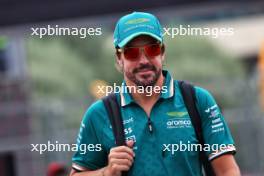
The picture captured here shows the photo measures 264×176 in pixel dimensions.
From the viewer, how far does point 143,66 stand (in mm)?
4312

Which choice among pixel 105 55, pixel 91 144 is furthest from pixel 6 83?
pixel 105 55

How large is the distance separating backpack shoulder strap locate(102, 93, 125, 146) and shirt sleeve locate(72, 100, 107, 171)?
0.05 metres

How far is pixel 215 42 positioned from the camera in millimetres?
44594

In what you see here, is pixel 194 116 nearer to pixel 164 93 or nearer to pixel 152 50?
pixel 164 93

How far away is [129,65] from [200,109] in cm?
38

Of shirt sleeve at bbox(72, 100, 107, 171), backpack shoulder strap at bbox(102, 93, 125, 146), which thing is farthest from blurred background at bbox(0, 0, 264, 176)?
backpack shoulder strap at bbox(102, 93, 125, 146)

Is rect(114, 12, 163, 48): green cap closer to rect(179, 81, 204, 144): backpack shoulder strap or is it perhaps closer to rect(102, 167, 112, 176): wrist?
rect(179, 81, 204, 144): backpack shoulder strap

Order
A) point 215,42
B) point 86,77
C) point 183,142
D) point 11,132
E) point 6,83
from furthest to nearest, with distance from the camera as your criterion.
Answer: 1. point 215,42
2. point 86,77
3. point 6,83
4. point 11,132
5. point 183,142

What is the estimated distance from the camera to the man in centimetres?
427

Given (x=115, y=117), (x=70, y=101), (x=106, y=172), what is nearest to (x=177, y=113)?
(x=115, y=117)

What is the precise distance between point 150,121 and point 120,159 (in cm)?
27

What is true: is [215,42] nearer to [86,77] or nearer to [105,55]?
[105,55]

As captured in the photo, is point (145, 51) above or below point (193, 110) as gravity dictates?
above

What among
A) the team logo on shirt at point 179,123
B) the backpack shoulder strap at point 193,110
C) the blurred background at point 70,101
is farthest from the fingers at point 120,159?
the blurred background at point 70,101
